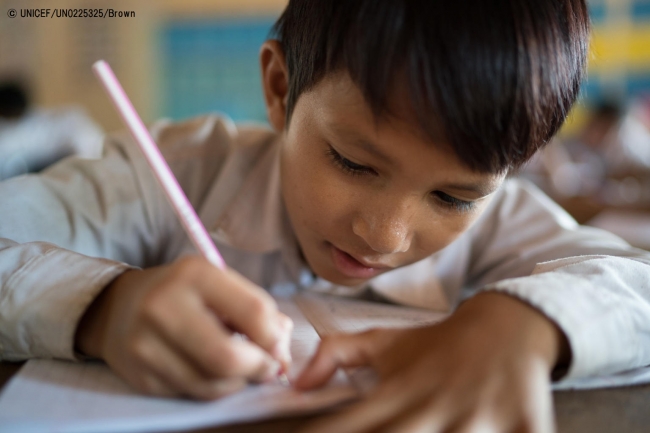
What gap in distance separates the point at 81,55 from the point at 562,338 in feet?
13.0

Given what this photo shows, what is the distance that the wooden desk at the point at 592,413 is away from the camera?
300mm

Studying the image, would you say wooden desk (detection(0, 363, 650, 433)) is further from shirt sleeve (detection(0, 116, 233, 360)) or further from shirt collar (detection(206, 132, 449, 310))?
shirt collar (detection(206, 132, 449, 310))

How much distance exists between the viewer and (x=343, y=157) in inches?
16.4

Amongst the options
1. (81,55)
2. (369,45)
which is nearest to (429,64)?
(369,45)

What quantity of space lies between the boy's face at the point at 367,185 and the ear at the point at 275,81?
0.06 meters

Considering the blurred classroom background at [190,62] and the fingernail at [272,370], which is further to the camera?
the blurred classroom background at [190,62]

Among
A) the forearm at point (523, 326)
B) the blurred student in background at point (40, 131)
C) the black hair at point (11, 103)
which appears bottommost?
the blurred student in background at point (40, 131)

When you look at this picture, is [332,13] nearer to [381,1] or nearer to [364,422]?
[381,1]

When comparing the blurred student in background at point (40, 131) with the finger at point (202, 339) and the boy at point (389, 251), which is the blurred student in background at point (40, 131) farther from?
the finger at point (202, 339)

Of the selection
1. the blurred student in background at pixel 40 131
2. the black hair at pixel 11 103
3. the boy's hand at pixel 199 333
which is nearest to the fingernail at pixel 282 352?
the boy's hand at pixel 199 333

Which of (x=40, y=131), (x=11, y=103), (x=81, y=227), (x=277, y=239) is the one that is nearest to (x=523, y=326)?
(x=277, y=239)

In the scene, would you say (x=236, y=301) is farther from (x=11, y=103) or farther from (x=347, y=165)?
(x=11, y=103)

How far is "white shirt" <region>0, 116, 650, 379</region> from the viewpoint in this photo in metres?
0.37

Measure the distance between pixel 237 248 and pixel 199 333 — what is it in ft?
1.12
